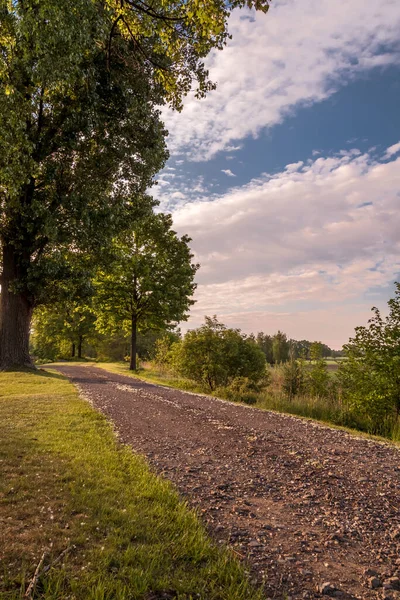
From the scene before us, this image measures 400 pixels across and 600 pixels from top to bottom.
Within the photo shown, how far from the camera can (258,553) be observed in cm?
344

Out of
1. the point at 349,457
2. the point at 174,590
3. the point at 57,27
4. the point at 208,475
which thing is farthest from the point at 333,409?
the point at 57,27

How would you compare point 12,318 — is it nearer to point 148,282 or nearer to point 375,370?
point 148,282

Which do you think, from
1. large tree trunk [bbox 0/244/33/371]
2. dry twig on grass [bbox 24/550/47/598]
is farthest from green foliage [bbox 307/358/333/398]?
large tree trunk [bbox 0/244/33/371]

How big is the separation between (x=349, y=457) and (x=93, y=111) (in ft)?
54.3

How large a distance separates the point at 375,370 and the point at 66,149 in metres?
16.9

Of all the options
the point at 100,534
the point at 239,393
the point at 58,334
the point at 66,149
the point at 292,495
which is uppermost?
the point at 66,149

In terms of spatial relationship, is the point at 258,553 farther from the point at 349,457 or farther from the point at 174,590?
the point at 349,457

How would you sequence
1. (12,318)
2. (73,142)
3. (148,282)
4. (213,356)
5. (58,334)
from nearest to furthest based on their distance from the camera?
1. (73,142)
2. (12,318)
3. (213,356)
4. (148,282)
5. (58,334)

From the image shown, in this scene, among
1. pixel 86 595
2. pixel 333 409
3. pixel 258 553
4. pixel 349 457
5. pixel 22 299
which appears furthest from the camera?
pixel 22 299

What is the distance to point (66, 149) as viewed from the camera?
1611cm

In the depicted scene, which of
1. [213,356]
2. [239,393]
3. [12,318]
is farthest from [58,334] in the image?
[239,393]

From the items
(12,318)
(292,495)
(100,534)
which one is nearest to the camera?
(100,534)

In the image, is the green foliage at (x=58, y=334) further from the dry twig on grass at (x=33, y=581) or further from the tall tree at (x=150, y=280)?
the dry twig on grass at (x=33, y=581)

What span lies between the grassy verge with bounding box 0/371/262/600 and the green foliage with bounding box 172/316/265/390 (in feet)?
48.1
